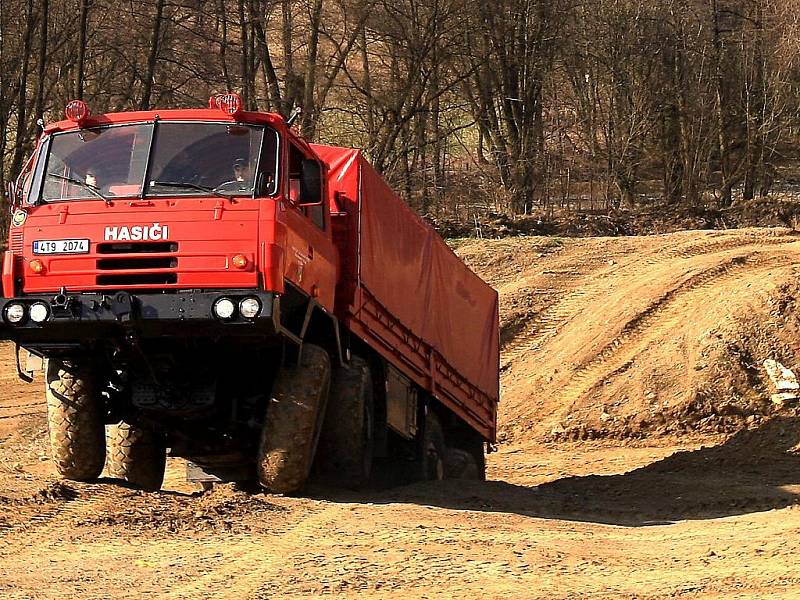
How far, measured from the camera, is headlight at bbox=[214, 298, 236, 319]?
9039 mm

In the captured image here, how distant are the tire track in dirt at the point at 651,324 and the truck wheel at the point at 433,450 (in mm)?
6679

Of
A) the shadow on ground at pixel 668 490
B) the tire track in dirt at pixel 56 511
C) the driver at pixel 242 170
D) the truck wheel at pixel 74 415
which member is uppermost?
the driver at pixel 242 170

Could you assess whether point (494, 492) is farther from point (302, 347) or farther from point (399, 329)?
point (302, 347)

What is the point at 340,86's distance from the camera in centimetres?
3534

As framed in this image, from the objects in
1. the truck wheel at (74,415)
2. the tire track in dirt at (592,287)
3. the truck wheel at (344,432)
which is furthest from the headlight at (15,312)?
the tire track in dirt at (592,287)

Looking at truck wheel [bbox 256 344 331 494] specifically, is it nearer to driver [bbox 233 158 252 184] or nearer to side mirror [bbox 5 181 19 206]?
driver [bbox 233 158 252 184]

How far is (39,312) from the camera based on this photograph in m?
9.30

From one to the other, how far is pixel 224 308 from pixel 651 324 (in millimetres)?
15197

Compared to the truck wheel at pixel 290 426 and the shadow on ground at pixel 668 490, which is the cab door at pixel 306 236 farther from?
the shadow on ground at pixel 668 490

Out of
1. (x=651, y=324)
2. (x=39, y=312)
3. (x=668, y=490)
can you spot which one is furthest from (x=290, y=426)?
(x=651, y=324)

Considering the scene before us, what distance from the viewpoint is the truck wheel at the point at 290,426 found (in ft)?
32.0

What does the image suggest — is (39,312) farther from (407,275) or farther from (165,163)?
(407,275)

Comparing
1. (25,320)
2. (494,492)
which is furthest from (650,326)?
(25,320)

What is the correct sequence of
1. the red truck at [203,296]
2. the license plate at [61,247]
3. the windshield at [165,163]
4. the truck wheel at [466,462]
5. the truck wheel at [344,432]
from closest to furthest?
the red truck at [203,296] < the license plate at [61,247] < the windshield at [165,163] < the truck wheel at [344,432] < the truck wheel at [466,462]
